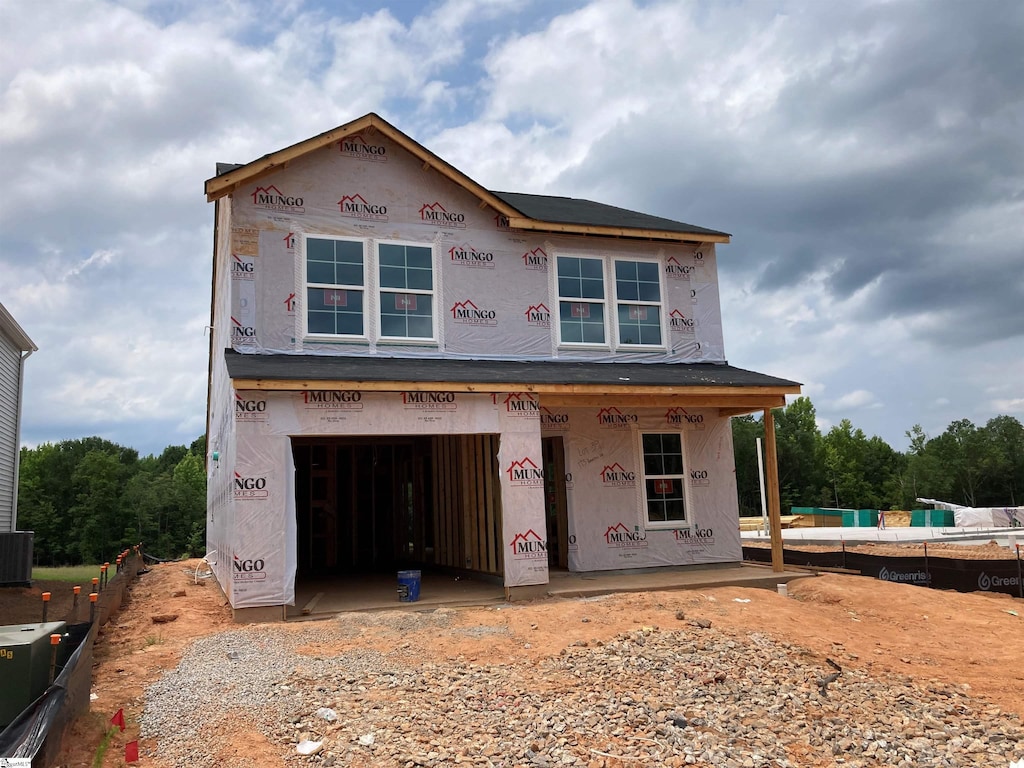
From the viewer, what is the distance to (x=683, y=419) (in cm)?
1438

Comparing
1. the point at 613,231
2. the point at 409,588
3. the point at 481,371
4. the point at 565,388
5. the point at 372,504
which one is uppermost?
the point at 613,231

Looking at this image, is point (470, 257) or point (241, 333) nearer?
point (241, 333)

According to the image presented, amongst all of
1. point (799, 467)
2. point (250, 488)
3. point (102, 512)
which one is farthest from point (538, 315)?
point (799, 467)

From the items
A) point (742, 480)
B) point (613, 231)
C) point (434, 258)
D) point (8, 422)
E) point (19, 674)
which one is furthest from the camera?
point (742, 480)

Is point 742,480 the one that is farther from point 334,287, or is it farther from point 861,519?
point 334,287

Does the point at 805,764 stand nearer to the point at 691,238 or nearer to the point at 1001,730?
the point at 1001,730

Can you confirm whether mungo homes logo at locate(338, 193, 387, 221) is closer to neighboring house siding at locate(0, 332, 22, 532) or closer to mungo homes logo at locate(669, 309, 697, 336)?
mungo homes logo at locate(669, 309, 697, 336)

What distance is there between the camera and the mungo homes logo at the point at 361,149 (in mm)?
13008

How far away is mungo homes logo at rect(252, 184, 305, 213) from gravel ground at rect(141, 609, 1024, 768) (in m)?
7.15

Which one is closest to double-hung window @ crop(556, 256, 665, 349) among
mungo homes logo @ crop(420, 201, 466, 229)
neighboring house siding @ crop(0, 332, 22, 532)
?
mungo homes logo @ crop(420, 201, 466, 229)

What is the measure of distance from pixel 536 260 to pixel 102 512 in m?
54.0

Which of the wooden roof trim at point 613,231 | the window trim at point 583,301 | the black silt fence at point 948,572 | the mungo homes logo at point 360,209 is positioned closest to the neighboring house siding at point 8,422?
the mungo homes logo at point 360,209

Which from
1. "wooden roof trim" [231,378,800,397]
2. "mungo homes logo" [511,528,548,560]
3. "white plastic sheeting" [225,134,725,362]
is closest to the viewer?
"wooden roof trim" [231,378,800,397]

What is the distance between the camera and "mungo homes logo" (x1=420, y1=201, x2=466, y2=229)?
13.3 meters
